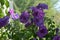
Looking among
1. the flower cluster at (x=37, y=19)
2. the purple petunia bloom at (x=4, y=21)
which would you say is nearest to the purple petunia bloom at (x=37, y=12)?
the flower cluster at (x=37, y=19)

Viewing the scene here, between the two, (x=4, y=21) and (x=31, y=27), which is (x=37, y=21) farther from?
(x=4, y=21)

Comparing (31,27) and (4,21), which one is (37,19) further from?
(4,21)

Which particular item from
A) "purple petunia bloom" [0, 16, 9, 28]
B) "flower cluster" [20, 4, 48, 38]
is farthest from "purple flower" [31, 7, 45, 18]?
"purple petunia bloom" [0, 16, 9, 28]

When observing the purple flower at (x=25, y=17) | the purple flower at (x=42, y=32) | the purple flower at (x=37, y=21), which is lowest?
the purple flower at (x=42, y=32)

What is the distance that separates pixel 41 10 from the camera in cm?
93

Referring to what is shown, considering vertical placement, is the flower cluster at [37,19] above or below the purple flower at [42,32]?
above

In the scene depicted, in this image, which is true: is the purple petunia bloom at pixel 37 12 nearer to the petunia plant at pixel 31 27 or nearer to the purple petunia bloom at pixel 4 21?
the petunia plant at pixel 31 27

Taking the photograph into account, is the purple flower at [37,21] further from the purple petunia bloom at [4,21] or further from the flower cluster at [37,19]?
the purple petunia bloom at [4,21]

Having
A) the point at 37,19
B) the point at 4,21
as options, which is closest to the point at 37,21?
the point at 37,19

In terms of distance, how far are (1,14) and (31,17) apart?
7.1 inches

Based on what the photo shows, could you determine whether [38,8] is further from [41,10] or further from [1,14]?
[1,14]

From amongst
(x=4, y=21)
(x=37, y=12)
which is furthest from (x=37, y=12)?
(x=4, y=21)

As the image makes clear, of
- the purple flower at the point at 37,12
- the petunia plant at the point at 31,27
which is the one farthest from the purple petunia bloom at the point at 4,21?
the purple flower at the point at 37,12

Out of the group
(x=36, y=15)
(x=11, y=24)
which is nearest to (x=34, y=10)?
(x=36, y=15)
